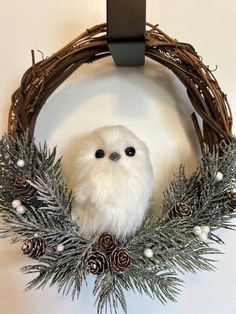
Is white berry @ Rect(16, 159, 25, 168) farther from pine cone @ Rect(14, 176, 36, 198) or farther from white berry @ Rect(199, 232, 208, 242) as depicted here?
white berry @ Rect(199, 232, 208, 242)

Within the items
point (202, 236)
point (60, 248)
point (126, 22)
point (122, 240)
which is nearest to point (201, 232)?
point (202, 236)

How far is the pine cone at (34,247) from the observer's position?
0.60 metres

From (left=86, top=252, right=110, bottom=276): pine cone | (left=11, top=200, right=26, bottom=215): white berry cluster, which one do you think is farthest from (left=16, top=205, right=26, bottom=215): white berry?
(left=86, top=252, right=110, bottom=276): pine cone

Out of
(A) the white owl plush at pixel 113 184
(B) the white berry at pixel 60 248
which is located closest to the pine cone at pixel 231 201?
(A) the white owl plush at pixel 113 184

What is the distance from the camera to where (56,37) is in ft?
2.60

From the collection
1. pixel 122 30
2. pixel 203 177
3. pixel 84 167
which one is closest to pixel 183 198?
pixel 203 177

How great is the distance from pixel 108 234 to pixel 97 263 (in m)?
0.05

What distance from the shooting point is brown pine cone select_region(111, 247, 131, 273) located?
0.58 meters

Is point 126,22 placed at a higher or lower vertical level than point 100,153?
higher

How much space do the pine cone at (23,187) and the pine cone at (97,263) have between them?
0.15 meters

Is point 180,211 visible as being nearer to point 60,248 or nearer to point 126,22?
point 60,248

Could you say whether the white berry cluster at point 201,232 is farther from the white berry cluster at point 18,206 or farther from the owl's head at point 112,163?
the white berry cluster at point 18,206

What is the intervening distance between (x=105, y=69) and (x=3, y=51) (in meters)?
0.23

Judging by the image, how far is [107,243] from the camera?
0.61 metres
